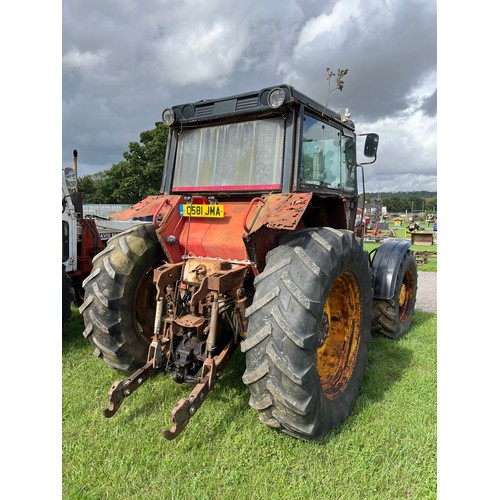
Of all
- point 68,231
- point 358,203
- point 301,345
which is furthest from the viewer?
point 68,231

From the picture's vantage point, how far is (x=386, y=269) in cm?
509

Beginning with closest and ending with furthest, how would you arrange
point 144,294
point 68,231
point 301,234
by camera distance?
point 301,234 → point 144,294 → point 68,231

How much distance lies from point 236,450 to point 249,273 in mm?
1395

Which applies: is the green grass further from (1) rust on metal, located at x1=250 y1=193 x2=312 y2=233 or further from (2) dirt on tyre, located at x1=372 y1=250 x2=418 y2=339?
(1) rust on metal, located at x1=250 y1=193 x2=312 y2=233

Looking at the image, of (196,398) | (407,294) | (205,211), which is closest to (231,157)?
(205,211)

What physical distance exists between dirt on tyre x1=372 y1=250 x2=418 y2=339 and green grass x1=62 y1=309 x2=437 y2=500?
48.4 inches

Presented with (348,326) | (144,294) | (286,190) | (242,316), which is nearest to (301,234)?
(286,190)

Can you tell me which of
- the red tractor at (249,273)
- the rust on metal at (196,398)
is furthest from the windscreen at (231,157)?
the rust on metal at (196,398)

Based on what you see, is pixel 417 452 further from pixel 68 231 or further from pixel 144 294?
pixel 68 231

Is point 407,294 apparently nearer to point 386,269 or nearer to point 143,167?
point 386,269

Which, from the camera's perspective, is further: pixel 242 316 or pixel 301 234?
pixel 242 316

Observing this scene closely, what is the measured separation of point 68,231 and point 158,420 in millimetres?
4183

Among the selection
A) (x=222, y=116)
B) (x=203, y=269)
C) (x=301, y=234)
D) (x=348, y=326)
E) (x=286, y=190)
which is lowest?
(x=348, y=326)

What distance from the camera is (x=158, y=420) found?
3223 millimetres
